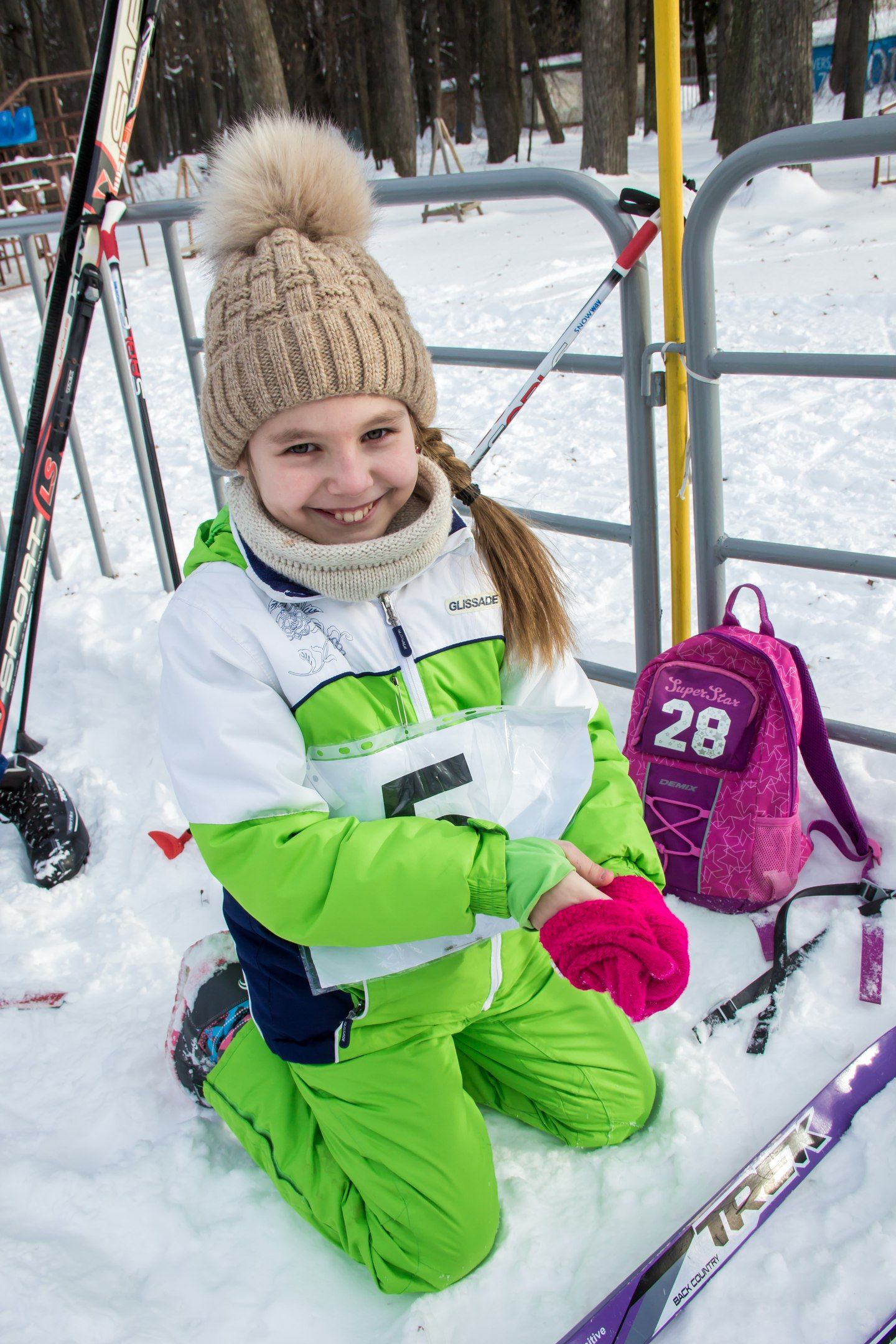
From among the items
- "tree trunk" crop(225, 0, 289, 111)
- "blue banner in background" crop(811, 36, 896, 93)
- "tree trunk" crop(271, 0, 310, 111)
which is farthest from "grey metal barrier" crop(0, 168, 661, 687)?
"tree trunk" crop(271, 0, 310, 111)

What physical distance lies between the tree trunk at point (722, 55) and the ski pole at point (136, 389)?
11653 mm

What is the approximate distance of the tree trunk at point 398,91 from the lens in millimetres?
14828

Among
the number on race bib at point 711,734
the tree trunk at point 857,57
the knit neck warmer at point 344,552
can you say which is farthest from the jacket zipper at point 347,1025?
the tree trunk at point 857,57

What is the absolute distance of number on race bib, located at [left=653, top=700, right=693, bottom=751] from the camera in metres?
2.14

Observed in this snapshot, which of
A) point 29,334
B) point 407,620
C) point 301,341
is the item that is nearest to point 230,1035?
point 407,620

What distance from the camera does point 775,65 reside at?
9641 millimetres

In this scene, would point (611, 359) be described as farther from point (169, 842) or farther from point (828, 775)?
point (169, 842)

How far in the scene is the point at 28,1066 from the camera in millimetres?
2004

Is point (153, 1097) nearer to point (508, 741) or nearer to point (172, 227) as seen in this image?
point (508, 741)

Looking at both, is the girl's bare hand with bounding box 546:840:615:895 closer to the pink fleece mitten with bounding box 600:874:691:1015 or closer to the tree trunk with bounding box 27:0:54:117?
the pink fleece mitten with bounding box 600:874:691:1015

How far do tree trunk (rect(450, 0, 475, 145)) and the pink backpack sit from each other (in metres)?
24.7

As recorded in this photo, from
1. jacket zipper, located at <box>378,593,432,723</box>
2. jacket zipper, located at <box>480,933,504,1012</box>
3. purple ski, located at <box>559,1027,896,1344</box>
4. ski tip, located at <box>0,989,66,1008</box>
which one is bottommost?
ski tip, located at <box>0,989,66,1008</box>

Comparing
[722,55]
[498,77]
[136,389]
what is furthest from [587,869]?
[498,77]

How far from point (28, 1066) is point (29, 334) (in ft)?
25.0
